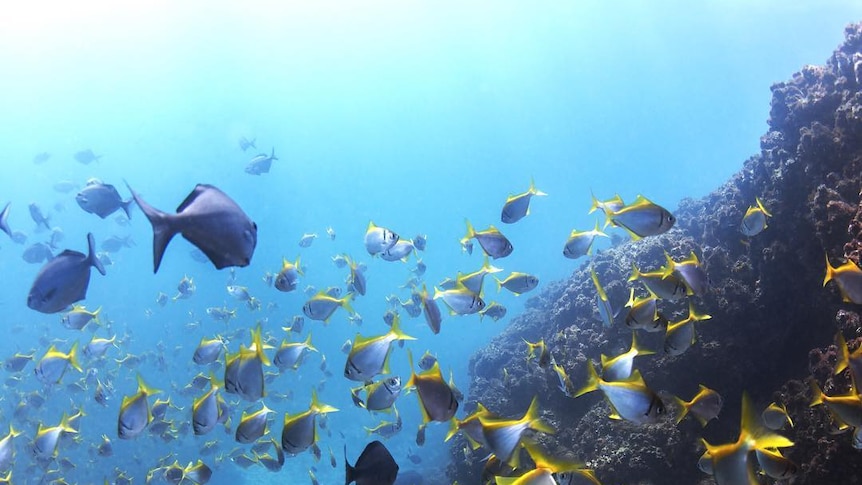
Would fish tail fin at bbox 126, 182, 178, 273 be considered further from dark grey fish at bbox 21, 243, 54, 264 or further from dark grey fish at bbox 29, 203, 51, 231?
dark grey fish at bbox 21, 243, 54, 264

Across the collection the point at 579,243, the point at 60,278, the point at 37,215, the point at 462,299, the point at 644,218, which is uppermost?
the point at 644,218

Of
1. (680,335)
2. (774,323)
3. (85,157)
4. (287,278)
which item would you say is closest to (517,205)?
(680,335)

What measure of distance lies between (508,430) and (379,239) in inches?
147

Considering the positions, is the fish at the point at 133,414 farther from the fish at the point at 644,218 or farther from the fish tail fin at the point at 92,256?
the fish at the point at 644,218

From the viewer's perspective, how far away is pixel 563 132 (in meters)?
122

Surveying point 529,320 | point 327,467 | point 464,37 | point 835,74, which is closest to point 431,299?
point 835,74

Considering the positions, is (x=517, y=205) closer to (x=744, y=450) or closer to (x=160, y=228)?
(x=744, y=450)

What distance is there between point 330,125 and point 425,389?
10786cm

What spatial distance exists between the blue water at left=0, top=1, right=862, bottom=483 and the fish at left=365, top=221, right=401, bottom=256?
1989cm

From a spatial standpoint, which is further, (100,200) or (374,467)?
(100,200)

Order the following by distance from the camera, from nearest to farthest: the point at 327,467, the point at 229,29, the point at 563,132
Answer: the point at 327,467 < the point at 229,29 < the point at 563,132

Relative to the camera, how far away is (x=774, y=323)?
304 inches

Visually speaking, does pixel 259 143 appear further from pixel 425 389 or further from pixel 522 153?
pixel 425 389

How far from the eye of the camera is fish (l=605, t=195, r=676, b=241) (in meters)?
4.46
